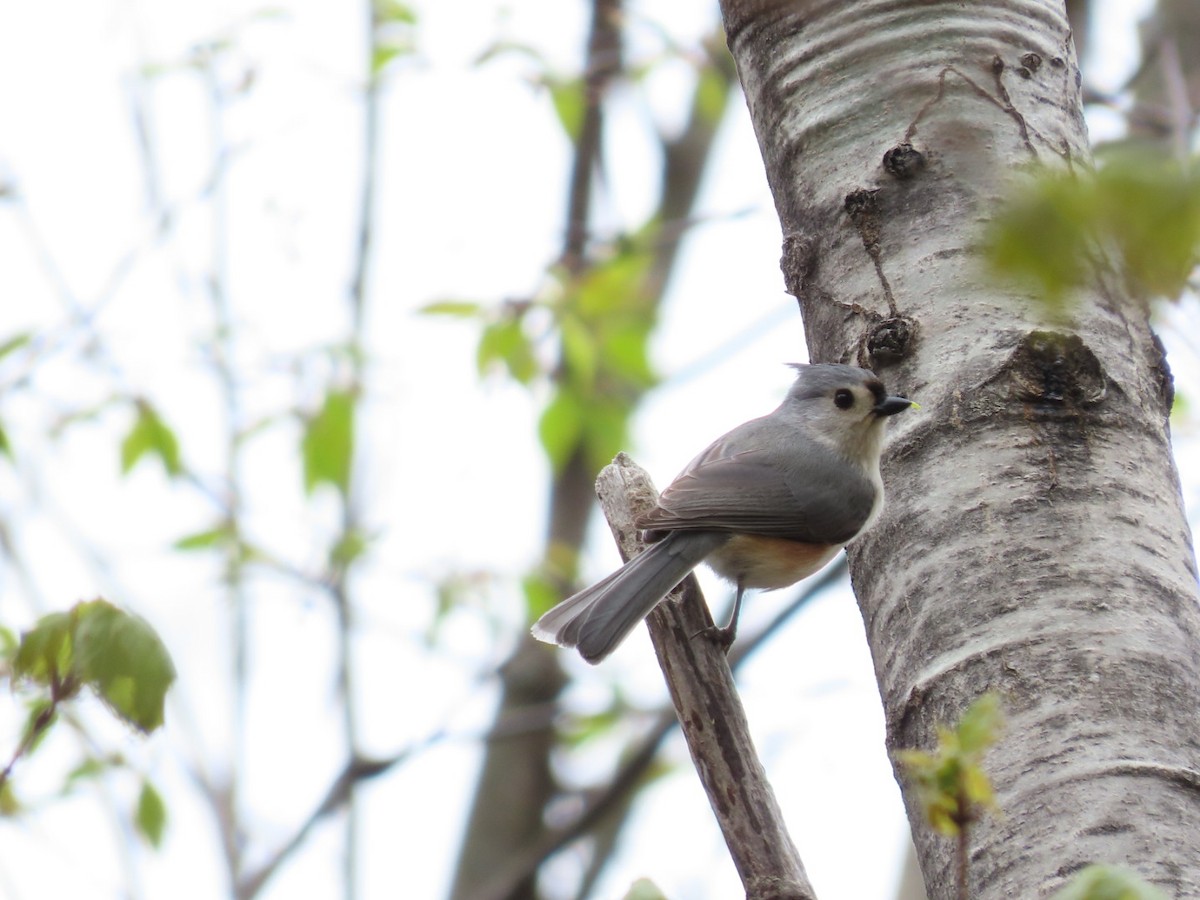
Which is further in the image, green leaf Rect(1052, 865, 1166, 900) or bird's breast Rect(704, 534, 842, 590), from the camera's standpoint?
bird's breast Rect(704, 534, 842, 590)

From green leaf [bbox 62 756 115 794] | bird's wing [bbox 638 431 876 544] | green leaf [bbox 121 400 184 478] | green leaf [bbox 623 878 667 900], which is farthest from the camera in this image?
green leaf [bbox 121 400 184 478]

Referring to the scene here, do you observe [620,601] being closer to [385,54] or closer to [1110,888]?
[1110,888]

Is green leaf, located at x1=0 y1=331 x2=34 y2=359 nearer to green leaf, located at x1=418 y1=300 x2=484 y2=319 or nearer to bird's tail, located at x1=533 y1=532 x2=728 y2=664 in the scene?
green leaf, located at x1=418 y1=300 x2=484 y2=319

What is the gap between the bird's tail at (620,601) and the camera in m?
1.96

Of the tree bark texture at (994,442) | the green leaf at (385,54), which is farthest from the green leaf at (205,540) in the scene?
the tree bark texture at (994,442)

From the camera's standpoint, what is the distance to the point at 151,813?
2.66 meters

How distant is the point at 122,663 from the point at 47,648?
0.31 ft

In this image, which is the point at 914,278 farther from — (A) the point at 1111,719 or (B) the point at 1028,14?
(A) the point at 1111,719

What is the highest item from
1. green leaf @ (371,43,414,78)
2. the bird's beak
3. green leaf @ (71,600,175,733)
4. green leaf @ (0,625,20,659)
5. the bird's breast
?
green leaf @ (371,43,414,78)

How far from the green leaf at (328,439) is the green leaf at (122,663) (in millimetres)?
2394

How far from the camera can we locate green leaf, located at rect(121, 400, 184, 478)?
3.74 meters

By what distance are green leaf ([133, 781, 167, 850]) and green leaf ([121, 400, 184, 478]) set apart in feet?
4.30

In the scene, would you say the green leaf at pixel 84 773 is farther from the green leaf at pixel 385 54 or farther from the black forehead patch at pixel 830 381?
the green leaf at pixel 385 54

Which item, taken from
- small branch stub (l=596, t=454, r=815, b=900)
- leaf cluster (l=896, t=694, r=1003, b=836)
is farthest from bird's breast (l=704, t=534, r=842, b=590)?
leaf cluster (l=896, t=694, r=1003, b=836)
